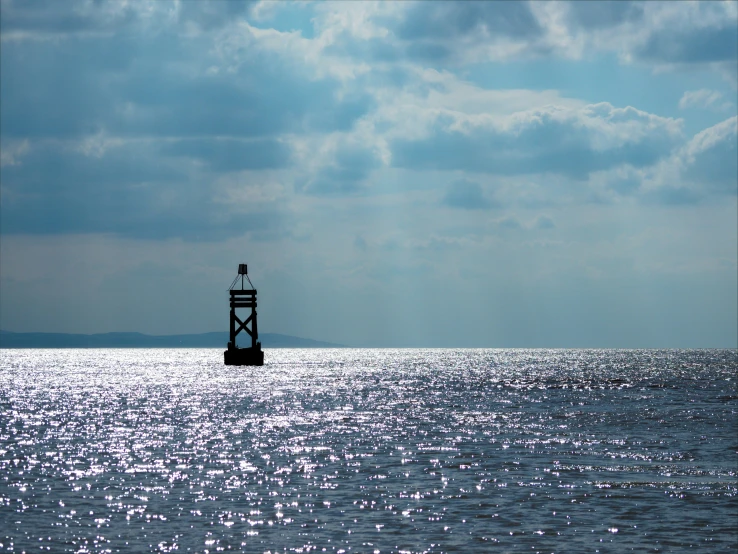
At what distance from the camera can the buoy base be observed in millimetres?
111625

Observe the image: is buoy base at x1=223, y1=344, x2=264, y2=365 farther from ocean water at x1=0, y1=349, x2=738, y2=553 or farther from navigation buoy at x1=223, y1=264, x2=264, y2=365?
ocean water at x1=0, y1=349, x2=738, y2=553

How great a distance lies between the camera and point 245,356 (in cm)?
11331

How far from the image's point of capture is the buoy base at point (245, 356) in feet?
366

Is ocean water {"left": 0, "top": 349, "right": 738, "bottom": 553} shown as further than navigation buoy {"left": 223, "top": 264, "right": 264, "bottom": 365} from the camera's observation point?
No

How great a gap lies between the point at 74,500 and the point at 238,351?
9277cm

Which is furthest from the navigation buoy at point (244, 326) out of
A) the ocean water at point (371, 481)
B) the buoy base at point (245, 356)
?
the ocean water at point (371, 481)

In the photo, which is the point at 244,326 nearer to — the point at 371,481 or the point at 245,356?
the point at 245,356

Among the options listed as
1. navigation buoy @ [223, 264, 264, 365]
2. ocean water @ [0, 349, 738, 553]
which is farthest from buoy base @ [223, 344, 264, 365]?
ocean water @ [0, 349, 738, 553]

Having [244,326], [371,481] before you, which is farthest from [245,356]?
[371,481]

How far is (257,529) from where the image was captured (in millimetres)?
20062

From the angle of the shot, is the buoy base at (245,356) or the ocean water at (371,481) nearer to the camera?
the ocean water at (371,481)

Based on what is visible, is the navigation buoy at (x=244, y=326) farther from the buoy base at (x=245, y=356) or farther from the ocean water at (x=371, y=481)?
the ocean water at (x=371, y=481)

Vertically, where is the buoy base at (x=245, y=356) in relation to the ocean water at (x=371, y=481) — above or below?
above

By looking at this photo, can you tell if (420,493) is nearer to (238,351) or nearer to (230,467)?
(230,467)
